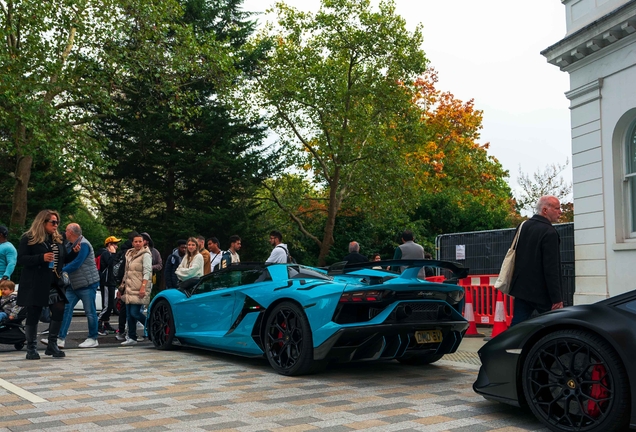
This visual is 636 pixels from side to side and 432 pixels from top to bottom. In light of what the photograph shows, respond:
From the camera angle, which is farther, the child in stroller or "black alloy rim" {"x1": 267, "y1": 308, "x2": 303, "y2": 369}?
the child in stroller

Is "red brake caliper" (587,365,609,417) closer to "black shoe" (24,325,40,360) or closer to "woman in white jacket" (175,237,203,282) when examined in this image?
"black shoe" (24,325,40,360)

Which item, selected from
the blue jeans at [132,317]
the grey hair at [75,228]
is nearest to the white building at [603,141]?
the blue jeans at [132,317]

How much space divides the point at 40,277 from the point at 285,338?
327cm

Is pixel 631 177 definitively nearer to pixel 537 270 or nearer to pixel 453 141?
pixel 537 270

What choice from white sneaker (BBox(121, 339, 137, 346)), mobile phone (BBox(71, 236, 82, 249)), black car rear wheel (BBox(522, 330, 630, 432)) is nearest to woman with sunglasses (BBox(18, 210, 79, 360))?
mobile phone (BBox(71, 236, 82, 249))

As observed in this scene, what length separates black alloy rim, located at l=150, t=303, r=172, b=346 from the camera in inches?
346

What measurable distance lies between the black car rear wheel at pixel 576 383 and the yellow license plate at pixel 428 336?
192cm

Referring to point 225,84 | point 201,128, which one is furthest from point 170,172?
point 225,84

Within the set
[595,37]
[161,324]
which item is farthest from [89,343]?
[595,37]

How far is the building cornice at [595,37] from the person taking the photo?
33.0 feet

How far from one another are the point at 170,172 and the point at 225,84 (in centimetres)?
677

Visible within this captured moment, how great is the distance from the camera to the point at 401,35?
33219 millimetres

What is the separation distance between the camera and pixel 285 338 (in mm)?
6691

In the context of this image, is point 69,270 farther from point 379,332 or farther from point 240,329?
point 379,332
